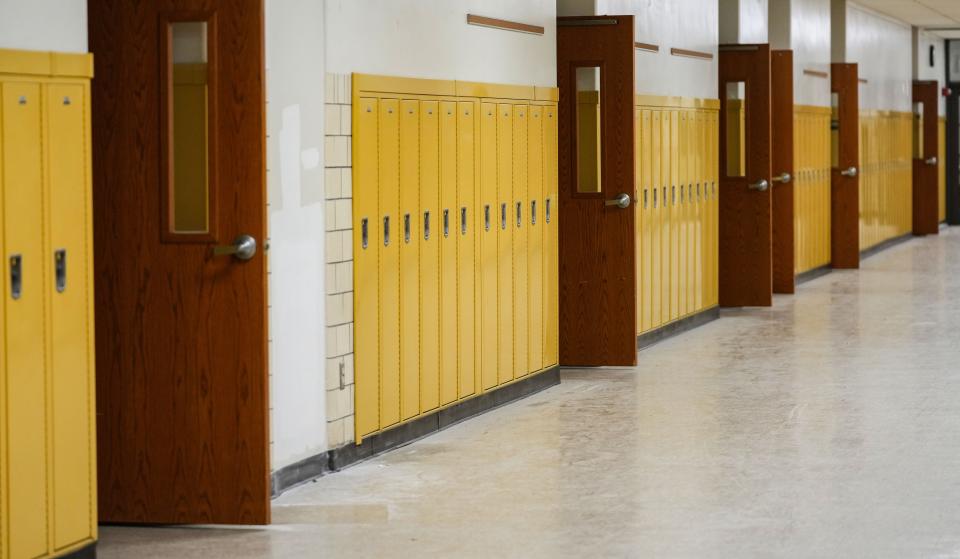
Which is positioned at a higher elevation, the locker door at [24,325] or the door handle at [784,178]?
the door handle at [784,178]

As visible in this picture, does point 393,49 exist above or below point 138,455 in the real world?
above

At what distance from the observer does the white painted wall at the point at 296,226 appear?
586 cm

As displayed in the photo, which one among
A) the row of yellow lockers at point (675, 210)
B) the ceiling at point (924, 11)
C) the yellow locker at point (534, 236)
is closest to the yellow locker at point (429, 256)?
the yellow locker at point (534, 236)

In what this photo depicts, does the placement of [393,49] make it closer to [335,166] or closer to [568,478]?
[335,166]

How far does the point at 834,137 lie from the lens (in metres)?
17.4

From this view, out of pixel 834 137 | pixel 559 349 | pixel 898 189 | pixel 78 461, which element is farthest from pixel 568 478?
pixel 898 189

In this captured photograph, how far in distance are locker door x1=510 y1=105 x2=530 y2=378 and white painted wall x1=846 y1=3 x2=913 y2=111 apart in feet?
34.4

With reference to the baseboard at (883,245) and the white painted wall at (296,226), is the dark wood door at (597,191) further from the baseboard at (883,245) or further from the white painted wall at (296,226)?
the baseboard at (883,245)

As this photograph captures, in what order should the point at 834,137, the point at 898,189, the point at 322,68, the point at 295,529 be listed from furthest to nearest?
1. the point at 898,189
2. the point at 834,137
3. the point at 322,68
4. the point at 295,529

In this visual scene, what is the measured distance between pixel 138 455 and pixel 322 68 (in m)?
1.75

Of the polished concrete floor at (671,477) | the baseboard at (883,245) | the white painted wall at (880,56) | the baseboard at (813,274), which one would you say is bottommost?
the polished concrete floor at (671,477)

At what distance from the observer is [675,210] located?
37.3 ft

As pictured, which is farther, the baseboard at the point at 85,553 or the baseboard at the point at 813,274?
the baseboard at the point at 813,274

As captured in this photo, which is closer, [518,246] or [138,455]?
[138,455]
